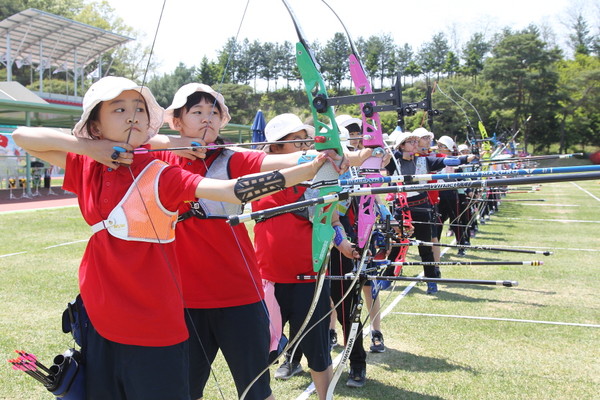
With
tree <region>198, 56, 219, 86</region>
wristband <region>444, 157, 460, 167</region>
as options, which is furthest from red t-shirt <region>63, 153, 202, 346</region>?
wristband <region>444, 157, 460, 167</region>

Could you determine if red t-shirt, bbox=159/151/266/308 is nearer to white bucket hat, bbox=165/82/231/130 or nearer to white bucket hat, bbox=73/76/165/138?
white bucket hat, bbox=165/82/231/130

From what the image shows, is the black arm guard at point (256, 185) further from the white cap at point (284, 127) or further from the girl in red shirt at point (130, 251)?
the white cap at point (284, 127)

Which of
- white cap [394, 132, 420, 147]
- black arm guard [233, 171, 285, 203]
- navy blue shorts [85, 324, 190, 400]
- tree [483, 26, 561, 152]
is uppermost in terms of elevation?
tree [483, 26, 561, 152]

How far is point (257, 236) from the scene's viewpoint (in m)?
3.18

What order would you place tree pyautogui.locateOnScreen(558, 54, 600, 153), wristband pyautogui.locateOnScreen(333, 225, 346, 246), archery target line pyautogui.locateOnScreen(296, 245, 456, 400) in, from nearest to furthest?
1. wristband pyautogui.locateOnScreen(333, 225, 346, 246)
2. archery target line pyautogui.locateOnScreen(296, 245, 456, 400)
3. tree pyautogui.locateOnScreen(558, 54, 600, 153)

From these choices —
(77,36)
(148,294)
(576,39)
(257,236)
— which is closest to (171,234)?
(148,294)

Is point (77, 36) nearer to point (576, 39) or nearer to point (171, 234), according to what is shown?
point (171, 234)

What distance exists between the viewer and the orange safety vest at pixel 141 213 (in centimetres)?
180

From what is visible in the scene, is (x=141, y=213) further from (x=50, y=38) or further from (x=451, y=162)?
(x=50, y=38)

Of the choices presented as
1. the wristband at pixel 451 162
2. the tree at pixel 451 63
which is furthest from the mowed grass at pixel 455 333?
the tree at pixel 451 63

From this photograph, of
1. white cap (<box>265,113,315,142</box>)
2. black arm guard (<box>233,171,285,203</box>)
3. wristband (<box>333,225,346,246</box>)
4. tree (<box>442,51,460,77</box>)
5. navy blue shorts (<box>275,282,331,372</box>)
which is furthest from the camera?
tree (<box>442,51,460,77</box>)

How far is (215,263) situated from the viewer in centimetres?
224

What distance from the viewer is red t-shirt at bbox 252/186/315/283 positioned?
3.02 metres

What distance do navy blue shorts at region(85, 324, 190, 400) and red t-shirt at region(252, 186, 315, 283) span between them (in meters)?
1.21
